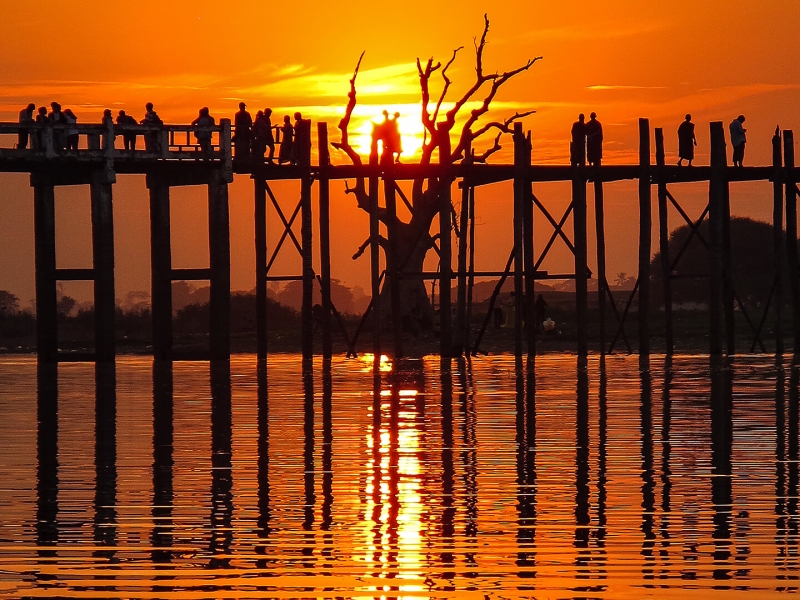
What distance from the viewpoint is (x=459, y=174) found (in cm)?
3275

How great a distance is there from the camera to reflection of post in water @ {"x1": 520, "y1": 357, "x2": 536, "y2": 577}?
8124 millimetres

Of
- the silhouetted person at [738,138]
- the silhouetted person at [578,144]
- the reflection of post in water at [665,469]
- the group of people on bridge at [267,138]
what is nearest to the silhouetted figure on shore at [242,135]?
the group of people on bridge at [267,138]

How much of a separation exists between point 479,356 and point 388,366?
5.44m

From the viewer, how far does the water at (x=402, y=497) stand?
759 centimetres

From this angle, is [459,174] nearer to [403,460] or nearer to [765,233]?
[403,460]

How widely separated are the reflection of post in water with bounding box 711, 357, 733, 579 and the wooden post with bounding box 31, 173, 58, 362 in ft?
45.1

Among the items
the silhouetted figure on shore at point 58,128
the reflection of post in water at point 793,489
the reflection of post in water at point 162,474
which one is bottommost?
the reflection of post in water at point 793,489

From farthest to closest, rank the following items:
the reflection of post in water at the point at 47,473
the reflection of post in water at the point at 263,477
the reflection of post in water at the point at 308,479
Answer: the reflection of post in water at the point at 47,473 → the reflection of post in water at the point at 263,477 → the reflection of post in water at the point at 308,479

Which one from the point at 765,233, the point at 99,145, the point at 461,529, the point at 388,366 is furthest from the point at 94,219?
the point at 765,233

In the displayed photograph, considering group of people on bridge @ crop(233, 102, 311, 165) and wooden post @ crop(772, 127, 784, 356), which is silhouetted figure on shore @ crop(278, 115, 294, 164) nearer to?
group of people on bridge @ crop(233, 102, 311, 165)

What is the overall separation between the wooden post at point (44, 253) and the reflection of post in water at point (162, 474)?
879 cm

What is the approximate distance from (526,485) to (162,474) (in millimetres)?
2612

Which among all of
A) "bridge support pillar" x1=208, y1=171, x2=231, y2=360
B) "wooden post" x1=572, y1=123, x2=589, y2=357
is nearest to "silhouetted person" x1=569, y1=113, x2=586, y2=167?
"wooden post" x1=572, y1=123, x2=589, y2=357

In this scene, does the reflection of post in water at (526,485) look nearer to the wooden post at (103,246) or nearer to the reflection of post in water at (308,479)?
the reflection of post in water at (308,479)
